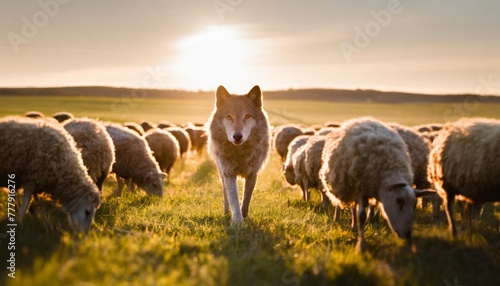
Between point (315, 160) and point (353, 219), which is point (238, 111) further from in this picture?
point (315, 160)

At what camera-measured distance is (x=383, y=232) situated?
7.59 meters

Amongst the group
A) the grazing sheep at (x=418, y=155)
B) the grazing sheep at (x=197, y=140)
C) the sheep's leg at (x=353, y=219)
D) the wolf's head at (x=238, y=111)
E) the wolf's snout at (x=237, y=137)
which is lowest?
the grazing sheep at (x=197, y=140)

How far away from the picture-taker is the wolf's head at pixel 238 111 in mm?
8016

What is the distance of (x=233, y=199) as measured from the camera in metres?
8.26

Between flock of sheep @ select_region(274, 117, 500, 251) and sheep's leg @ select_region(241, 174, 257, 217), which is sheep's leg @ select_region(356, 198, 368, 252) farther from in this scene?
sheep's leg @ select_region(241, 174, 257, 217)

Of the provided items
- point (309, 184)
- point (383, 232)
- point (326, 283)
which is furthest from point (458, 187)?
Result: point (309, 184)

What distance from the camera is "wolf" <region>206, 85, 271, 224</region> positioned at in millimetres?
8383

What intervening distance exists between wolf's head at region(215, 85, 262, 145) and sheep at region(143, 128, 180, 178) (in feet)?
28.7

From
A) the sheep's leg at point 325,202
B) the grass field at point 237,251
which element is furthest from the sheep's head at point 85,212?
the sheep's leg at point 325,202

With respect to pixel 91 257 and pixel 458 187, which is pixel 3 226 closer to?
pixel 91 257

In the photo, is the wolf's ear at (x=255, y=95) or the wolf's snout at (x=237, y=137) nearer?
the wolf's snout at (x=237, y=137)

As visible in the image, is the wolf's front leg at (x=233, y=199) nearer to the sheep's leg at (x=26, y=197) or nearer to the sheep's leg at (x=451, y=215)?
the sheep's leg at (x=26, y=197)

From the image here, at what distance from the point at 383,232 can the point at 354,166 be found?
5.17 ft

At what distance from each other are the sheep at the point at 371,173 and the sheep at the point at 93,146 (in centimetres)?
559
